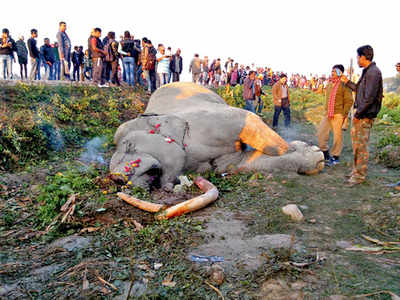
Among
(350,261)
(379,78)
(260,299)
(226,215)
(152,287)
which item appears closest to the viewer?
(260,299)

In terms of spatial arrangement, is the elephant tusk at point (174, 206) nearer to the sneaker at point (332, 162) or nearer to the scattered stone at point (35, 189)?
the scattered stone at point (35, 189)

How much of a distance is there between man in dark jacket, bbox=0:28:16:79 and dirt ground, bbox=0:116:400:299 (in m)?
7.13

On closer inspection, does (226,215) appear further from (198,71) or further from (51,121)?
(198,71)

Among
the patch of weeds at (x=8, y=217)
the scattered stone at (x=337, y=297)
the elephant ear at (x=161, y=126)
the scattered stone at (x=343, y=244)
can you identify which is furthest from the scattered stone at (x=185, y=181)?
the scattered stone at (x=337, y=297)

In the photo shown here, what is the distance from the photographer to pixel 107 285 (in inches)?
99.2

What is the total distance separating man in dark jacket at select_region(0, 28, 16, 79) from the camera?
402 inches

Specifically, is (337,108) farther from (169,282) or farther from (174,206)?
(169,282)

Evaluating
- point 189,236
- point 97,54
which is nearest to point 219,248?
point 189,236

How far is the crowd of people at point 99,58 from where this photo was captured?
412 inches

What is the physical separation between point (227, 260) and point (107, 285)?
1.04 m

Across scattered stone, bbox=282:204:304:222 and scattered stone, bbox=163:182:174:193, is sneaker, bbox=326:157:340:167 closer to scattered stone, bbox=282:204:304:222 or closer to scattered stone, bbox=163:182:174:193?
scattered stone, bbox=282:204:304:222

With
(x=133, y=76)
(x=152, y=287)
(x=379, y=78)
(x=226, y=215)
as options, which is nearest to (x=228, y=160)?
(x=226, y=215)

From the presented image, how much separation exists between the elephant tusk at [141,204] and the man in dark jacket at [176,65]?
35.6 ft

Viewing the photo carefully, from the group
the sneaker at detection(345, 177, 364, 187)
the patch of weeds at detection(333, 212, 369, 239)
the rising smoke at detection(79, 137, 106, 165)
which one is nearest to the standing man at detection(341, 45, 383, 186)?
the sneaker at detection(345, 177, 364, 187)
